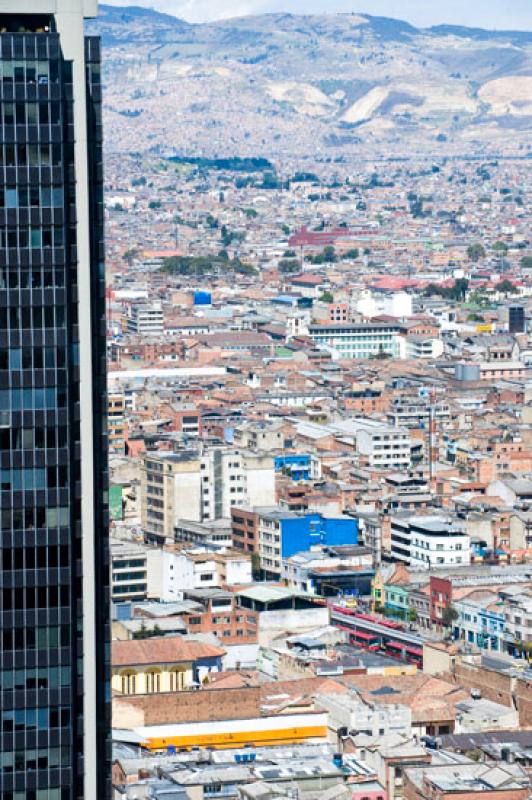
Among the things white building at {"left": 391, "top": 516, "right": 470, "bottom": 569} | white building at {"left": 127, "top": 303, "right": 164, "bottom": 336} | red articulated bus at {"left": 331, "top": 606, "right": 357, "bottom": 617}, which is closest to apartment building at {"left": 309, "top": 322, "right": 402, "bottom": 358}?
white building at {"left": 127, "top": 303, "right": 164, "bottom": 336}

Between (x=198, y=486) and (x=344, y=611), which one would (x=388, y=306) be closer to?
(x=198, y=486)

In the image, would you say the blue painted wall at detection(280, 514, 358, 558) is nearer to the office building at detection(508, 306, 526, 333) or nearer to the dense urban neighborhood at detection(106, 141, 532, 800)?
the dense urban neighborhood at detection(106, 141, 532, 800)

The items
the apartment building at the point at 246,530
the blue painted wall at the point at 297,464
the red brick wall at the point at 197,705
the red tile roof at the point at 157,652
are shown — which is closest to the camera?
the red brick wall at the point at 197,705

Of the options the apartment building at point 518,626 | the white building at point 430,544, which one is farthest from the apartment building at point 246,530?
the apartment building at point 518,626

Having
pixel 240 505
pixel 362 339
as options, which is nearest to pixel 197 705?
pixel 240 505

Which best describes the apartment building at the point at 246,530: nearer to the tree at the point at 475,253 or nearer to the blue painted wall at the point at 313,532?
the blue painted wall at the point at 313,532

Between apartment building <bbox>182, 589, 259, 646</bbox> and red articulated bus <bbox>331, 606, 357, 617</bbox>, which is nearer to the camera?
apartment building <bbox>182, 589, 259, 646</bbox>
